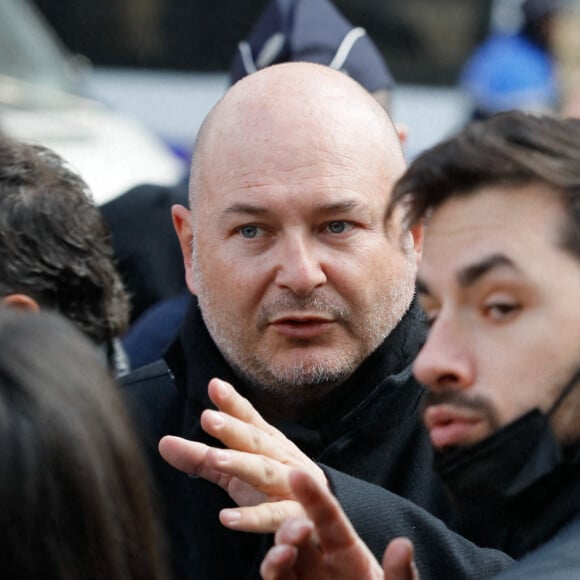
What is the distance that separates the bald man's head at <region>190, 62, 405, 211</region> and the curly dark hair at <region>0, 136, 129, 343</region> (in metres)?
0.28

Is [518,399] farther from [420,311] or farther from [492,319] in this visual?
[420,311]

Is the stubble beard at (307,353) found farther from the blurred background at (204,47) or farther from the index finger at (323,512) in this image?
the blurred background at (204,47)

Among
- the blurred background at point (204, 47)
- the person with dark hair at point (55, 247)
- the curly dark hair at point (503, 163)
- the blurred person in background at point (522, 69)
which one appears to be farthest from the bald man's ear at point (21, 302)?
the blurred background at point (204, 47)

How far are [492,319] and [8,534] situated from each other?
0.70m

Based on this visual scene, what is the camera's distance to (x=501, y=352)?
1.81 metres

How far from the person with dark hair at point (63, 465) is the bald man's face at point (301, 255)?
3.54 ft

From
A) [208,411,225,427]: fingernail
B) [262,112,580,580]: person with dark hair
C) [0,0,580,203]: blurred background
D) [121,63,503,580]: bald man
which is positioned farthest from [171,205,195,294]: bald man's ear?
[0,0,580,203]: blurred background

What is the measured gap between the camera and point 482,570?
2.26 m

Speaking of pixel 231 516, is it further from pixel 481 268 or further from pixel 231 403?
pixel 481 268

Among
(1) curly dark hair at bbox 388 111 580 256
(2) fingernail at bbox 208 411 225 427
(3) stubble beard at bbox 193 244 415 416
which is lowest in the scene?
(3) stubble beard at bbox 193 244 415 416

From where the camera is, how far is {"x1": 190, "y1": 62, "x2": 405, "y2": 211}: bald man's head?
2.87 m

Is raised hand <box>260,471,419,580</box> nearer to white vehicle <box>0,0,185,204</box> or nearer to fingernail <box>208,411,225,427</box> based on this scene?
fingernail <box>208,411,225,427</box>

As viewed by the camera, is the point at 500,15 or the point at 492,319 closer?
the point at 492,319

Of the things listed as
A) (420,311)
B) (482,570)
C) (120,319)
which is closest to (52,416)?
A: (482,570)
